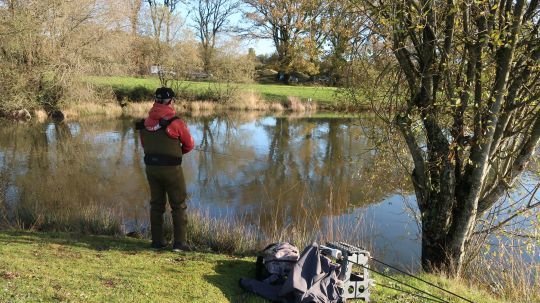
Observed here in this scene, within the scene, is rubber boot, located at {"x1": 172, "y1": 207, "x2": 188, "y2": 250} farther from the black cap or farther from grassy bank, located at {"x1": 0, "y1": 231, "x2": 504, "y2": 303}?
the black cap

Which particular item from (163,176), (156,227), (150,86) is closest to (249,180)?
(156,227)

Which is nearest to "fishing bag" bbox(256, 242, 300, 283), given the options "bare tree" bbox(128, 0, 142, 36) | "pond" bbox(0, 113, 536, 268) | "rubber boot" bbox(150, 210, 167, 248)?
"rubber boot" bbox(150, 210, 167, 248)

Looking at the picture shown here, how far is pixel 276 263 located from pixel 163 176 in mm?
1816

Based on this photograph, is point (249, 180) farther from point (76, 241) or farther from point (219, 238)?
point (76, 241)

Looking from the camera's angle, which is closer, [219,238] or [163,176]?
[163,176]

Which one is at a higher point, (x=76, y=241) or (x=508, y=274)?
(x=76, y=241)

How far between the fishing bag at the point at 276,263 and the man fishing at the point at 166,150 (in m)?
Answer: 1.39

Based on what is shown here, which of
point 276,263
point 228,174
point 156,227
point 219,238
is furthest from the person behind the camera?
point 228,174

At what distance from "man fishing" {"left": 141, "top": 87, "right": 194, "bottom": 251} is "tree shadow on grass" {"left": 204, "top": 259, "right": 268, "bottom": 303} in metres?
0.90

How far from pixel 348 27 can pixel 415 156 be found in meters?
2.00

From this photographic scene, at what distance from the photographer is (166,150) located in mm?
5562

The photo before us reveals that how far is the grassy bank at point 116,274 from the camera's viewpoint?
3967 millimetres

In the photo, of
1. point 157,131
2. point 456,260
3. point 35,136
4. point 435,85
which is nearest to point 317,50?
point 435,85

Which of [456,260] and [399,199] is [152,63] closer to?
[399,199]
